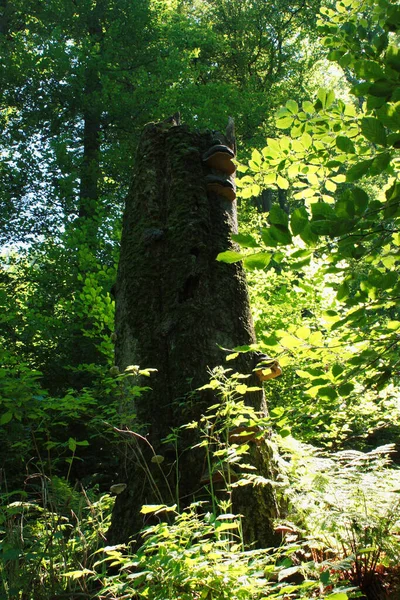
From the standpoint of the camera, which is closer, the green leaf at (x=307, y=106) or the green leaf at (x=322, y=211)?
the green leaf at (x=322, y=211)

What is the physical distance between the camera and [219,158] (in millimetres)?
4285

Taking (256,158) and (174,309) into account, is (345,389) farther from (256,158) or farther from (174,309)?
(174,309)

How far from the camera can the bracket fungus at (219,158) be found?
4.25 m

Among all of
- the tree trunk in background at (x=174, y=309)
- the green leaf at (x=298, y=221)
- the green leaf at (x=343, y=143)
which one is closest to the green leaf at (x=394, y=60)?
the green leaf at (x=343, y=143)

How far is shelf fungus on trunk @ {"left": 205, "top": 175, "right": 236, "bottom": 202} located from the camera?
4258 mm

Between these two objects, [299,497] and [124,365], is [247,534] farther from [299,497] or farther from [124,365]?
[124,365]

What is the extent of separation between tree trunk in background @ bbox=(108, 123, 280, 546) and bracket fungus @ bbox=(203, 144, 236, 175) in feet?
0.31

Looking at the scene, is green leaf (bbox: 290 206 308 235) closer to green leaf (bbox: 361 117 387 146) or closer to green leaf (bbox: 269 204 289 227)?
green leaf (bbox: 269 204 289 227)

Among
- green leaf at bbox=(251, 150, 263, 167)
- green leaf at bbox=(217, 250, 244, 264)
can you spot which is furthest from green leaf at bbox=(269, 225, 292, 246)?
green leaf at bbox=(251, 150, 263, 167)

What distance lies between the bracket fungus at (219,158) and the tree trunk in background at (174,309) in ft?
0.31

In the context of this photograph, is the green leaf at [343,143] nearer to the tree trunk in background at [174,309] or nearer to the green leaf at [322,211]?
the green leaf at [322,211]

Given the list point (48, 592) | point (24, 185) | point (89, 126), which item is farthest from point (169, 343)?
point (89, 126)

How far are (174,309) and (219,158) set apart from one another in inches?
58.9

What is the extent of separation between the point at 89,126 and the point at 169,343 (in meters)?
12.6
